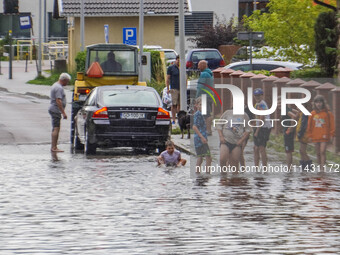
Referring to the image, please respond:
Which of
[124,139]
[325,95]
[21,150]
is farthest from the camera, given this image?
[21,150]

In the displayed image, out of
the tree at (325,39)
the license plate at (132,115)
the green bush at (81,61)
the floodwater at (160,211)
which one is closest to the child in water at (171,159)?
Answer: the floodwater at (160,211)

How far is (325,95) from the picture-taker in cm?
1986

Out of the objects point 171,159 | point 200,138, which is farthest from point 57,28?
point 200,138

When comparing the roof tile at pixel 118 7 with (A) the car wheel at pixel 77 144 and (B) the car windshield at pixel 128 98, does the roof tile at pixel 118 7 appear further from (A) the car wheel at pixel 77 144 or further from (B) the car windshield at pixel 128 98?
(B) the car windshield at pixel 128 98

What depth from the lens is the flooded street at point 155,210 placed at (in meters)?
10.3

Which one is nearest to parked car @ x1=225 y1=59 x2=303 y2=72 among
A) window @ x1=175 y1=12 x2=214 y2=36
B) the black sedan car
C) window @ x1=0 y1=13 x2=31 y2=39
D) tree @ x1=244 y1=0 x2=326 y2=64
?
tree @ x1=244 y1=0 x2=326 y2=64

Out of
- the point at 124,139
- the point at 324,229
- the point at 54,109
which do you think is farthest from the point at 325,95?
the point at 324,229

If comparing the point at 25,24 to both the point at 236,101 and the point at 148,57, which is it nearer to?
the point at 148,57

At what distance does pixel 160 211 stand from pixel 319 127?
20.8 ft

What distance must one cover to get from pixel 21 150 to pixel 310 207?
35.9 feet

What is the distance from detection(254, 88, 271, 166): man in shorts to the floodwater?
680 mm

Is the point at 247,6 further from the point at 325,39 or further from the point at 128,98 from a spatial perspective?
the point at 128,98

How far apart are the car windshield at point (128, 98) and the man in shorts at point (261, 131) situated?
3.65 m

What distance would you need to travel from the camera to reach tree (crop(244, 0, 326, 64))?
34031 millimetres
